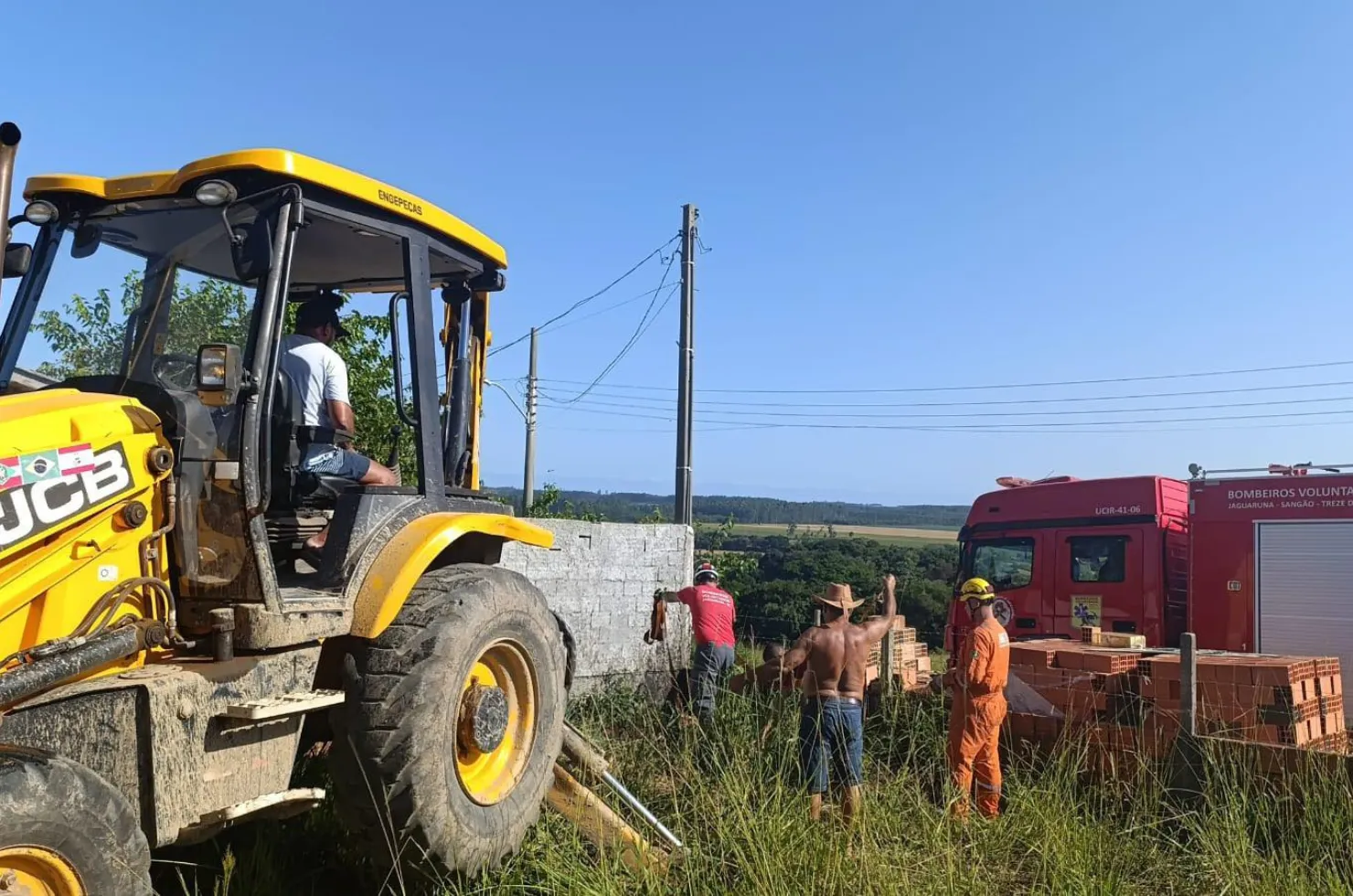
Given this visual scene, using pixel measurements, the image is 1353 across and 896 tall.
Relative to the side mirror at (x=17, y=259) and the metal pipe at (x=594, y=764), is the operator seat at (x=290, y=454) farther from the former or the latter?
the metal pipe at (x=594, y=764)

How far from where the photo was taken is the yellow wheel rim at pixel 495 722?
14.2ft

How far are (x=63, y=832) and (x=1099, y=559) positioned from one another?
10.4 m

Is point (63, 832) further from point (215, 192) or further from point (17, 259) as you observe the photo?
point (17, 259)

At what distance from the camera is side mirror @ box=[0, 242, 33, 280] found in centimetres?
424


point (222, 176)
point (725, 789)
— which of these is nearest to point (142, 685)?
point (222, 176)

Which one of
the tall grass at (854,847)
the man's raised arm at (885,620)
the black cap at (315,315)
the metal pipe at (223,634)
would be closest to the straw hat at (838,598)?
the man's raised arm at (885,620)

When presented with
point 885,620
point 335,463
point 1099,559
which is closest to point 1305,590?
point 1099,559

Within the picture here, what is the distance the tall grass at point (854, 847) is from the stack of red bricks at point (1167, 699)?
0.75 metres

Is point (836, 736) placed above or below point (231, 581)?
below

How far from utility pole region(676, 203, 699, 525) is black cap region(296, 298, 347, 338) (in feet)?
28.2

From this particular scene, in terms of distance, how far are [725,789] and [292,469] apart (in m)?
2.29

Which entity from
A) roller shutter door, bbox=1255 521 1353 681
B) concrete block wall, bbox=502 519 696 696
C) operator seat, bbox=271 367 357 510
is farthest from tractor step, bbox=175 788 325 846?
roller shutter door, bbox=1255 521 1353 681

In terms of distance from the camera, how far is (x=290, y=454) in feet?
14.1

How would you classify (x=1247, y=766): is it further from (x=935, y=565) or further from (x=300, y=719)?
(x=935, y=565)
